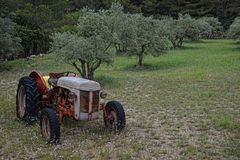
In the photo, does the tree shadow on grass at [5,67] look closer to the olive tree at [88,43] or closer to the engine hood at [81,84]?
the olive tree at [88,43]

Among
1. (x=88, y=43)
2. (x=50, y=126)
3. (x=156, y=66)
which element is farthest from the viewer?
(x=156, y=66)

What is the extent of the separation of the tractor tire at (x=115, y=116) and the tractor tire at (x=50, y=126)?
4.60 ft

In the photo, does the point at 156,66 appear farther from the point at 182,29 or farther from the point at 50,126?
the point at 50,126

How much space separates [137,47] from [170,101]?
987 cm

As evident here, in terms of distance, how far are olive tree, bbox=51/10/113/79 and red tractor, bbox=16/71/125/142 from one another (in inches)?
230

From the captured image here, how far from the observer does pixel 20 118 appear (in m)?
9.52

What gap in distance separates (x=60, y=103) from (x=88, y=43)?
24.2 ft

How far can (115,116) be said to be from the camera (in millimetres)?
8375

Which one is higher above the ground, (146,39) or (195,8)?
(195,8)

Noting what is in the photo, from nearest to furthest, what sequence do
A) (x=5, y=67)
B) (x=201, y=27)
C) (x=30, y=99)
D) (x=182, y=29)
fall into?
(x=30, y=99), (x=5, y=67), (x=182, y=29), (x=201, y=27)

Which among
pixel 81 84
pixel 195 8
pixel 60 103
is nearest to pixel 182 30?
pixel 195 8

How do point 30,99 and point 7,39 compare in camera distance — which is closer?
point 30,99

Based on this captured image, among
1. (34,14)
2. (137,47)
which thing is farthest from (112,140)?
(34,14)

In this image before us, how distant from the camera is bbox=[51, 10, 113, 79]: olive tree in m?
15.4
